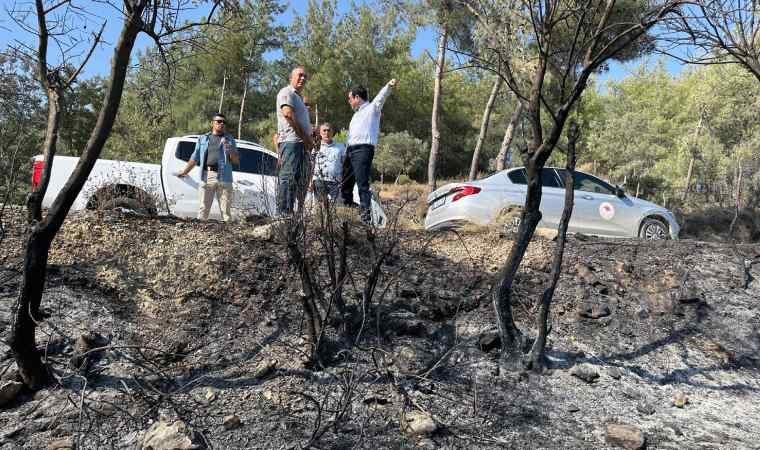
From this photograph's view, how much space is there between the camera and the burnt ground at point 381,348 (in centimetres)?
360

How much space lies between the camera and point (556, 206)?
28.6 feet

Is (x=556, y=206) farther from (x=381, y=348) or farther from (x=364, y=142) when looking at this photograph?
(x=381, y=348)

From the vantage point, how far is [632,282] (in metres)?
6.20

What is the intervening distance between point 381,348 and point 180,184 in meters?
5.42

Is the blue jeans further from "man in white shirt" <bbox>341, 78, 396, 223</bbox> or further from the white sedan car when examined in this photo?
the white sedan car

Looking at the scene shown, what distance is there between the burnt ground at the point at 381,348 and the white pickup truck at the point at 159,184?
0.97 meters

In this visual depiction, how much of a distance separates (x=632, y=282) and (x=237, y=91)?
2373 centimetres

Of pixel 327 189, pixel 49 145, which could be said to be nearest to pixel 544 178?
→ pixel 327 189

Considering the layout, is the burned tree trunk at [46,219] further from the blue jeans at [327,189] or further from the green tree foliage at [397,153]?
the green tree foliage at [397,153]

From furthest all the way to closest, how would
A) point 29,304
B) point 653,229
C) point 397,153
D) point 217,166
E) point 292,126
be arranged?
point 397,153, point 653,229, point 217,166, point 292,126, point 29,304

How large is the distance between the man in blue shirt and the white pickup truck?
9.8 inches

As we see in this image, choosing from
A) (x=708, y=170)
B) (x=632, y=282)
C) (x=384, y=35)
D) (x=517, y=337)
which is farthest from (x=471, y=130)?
(x=517, y=337)

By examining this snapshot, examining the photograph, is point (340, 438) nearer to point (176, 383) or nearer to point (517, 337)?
point (176, 383)

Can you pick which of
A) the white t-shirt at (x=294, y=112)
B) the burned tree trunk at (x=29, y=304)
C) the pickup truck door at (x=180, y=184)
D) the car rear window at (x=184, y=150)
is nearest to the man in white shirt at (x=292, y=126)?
the white t-shirt at (x=294, y=112)
